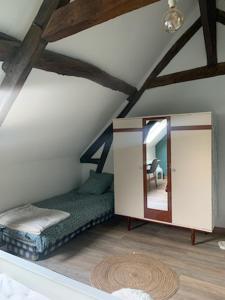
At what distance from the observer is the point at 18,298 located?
4.68ft

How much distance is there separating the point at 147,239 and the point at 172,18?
279cm

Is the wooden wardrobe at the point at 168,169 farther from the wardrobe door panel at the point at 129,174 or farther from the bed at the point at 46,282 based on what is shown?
the bed at the point at 46,282

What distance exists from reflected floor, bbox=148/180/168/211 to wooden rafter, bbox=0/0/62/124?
6.88ft

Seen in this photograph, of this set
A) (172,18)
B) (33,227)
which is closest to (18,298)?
(33,227)

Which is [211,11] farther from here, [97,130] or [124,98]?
[97,130]

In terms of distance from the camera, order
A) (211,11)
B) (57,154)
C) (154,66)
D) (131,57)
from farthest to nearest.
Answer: (57,154), (154,66), (131,57), (211,11)

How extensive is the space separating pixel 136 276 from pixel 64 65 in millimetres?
2205

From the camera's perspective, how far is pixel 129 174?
3.71 meters

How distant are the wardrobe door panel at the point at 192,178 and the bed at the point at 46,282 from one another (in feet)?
6.93

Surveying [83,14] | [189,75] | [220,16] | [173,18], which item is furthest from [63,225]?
[220,16]

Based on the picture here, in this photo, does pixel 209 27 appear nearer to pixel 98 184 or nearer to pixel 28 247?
pixel 98 184

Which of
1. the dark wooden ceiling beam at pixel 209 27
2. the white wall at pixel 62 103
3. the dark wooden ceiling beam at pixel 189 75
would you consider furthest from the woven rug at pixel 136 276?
the dark wooden ceiling beam at pixel 209 27

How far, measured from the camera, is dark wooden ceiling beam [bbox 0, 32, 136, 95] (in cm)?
204

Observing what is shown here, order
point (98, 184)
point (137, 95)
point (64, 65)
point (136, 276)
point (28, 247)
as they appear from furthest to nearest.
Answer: point (98, 184) < point (137, 95) < point (28, 247) < point (136, 276) < point (64, 65)
